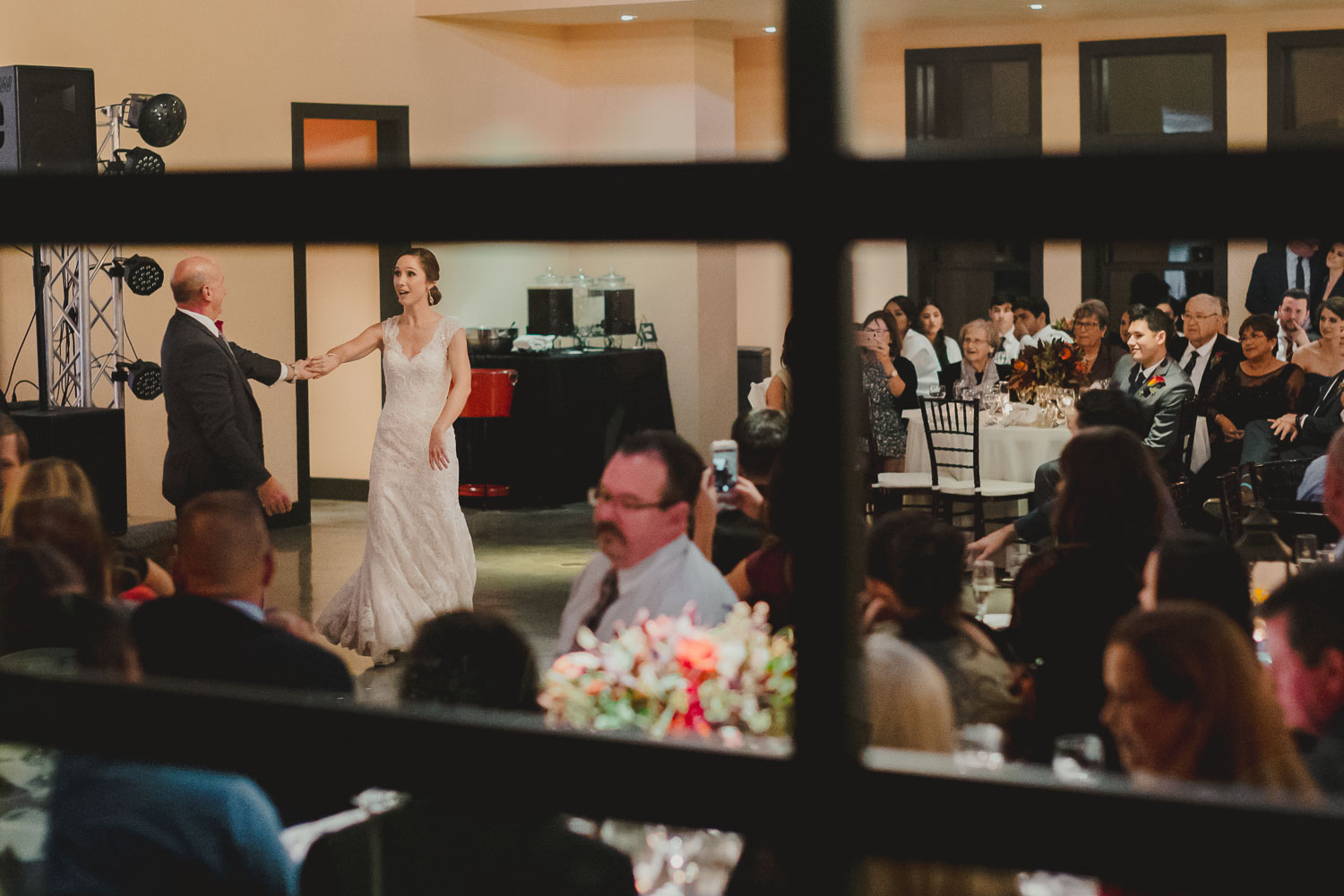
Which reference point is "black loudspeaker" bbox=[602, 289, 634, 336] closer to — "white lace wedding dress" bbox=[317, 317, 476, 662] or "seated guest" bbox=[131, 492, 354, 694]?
"white lace wedding dress" bbox=[317, 317, 476, 662]

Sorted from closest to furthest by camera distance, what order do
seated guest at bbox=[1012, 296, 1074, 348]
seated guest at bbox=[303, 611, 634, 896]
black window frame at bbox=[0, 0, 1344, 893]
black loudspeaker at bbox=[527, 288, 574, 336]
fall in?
black window frame at bbox=[0, 0, 1344, 893] < seated guest at bbox=[303, 611, 634, 896] < seated guest at bbox=[1012, 296, 1074, 348] < black loudspeaker at bbox=[527, 288, 574, 336]

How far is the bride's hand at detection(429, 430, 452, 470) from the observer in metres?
5.38

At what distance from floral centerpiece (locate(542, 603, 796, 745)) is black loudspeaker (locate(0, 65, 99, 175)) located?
6119mm

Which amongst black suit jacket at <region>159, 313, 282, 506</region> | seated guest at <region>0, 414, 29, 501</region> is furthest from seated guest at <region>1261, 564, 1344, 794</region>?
black suit jacket at <region>159, 313, 282, 506</region>

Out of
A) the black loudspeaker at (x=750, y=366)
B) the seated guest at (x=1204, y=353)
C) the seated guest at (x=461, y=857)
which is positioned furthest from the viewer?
the black loudspeaker at (x=750, y=366)

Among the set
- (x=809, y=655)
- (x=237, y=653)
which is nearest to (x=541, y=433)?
(x=237, y=653)

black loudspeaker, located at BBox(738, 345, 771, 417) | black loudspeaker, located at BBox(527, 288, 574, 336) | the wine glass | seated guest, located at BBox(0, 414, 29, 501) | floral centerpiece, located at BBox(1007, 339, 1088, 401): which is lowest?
the wine glass

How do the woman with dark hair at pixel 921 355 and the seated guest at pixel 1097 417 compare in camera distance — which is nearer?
the seated guest at pixel 1097 417

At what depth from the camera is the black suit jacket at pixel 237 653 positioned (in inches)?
64.5

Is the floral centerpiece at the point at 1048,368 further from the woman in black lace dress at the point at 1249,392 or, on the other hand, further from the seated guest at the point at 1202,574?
the seated guest at the point at 1202,574

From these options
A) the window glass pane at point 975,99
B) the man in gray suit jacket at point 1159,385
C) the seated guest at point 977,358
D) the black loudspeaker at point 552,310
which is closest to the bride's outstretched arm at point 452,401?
the man in gray suit jacket at point 1159,385

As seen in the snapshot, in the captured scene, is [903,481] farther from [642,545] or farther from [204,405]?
[642,545]

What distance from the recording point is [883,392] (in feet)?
22.2

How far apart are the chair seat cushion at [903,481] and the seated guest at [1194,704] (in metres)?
5.34
